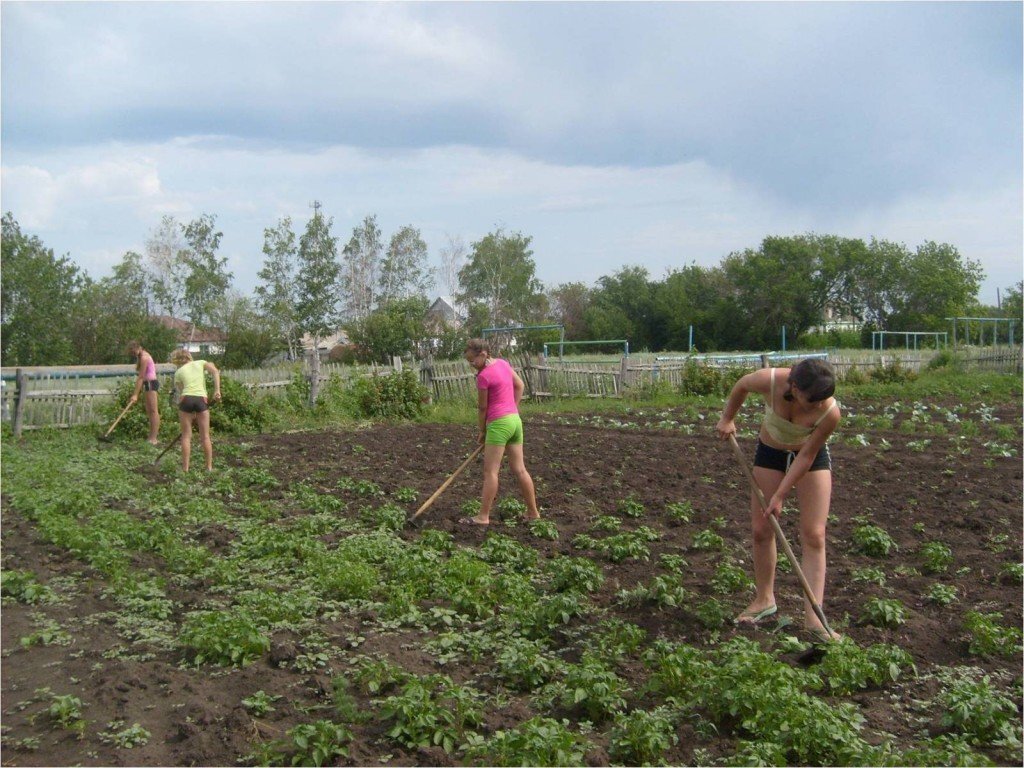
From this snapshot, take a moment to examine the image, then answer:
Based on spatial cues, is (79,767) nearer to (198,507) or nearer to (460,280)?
(198,507)

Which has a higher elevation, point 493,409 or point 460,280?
point 460,280

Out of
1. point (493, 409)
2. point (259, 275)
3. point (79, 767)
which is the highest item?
point (259, 275)

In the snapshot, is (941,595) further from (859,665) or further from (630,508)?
(630,508)

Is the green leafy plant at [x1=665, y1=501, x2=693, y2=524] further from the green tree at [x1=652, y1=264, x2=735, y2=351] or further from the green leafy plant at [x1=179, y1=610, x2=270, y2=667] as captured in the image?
the green tree at [x1=652, y1=264, x2=735, y2=351]

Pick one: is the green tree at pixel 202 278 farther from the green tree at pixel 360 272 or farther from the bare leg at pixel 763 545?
the bare leg at pixel 763 545

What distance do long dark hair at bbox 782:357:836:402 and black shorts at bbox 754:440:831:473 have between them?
52 centimetres

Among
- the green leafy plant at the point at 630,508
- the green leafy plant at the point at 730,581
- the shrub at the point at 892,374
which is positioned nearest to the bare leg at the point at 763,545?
the green leafy plant at the point at 730,581

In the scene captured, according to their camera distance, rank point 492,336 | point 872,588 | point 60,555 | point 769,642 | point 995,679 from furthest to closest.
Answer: point 492,336
point 60,555
point 872,588
point 769,642
point 995,679

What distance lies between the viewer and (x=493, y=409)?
8016mm

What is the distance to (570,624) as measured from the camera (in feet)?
17.2

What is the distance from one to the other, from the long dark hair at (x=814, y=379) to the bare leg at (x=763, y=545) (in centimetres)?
74

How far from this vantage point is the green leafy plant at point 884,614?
5.01 metres

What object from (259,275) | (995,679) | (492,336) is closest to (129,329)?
(259,275)

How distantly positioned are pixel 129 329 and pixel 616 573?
37672mm
